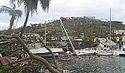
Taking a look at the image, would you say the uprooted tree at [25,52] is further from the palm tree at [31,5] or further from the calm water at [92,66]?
the calm water at [92,66]

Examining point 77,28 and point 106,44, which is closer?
point 106,44

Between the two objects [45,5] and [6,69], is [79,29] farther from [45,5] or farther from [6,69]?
[6,69]

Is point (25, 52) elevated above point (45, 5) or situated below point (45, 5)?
below

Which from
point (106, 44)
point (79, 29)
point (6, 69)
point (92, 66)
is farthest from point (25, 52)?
point (79, 29)

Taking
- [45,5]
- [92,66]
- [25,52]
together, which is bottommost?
[92,66]

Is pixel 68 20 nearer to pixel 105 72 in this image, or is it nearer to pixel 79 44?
pixel 79 44

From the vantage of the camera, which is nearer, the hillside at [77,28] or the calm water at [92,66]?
the calm water at [92,66]

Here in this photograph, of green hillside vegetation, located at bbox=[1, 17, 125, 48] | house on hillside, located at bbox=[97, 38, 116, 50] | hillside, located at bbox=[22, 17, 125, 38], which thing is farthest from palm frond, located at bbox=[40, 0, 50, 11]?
hillside, located at bbox=[22, 17, 125, 38]

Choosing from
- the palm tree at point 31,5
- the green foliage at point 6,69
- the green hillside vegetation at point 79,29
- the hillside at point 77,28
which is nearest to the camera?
the green foliage at point 6,69

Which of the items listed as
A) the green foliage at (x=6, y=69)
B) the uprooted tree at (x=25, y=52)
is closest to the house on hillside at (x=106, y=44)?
the uprooted tree at (x=25, y=52)

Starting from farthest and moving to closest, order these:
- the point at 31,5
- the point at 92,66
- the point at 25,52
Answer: the point at 92,66, the point at 31,5, the point at 25,52

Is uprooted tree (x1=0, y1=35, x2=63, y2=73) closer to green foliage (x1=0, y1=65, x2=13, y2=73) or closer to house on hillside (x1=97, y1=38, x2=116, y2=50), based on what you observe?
green foliage (x1=0, y1=65, x2=13, y2=73)

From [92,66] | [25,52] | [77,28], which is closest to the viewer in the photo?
[25,52]

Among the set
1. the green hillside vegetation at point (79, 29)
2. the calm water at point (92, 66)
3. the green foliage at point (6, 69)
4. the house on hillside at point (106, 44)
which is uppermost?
the green foliage at point (6, 69)
